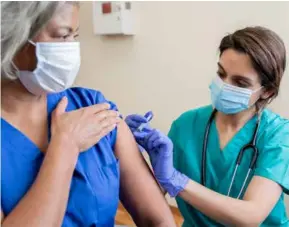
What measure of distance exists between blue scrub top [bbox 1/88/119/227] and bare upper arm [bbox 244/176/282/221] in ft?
1.73

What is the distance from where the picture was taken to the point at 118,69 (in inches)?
124

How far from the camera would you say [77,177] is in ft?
3.55

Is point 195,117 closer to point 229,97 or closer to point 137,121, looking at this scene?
point 229,97

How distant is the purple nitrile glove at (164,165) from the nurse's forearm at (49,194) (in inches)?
17.3

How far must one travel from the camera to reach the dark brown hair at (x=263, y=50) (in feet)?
4.90

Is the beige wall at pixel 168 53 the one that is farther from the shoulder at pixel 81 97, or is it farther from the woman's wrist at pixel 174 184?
the shoulder at pixel 81 97

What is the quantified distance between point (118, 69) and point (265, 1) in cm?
127

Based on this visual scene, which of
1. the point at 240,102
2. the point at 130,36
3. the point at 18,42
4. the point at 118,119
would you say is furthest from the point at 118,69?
the point at 18,42

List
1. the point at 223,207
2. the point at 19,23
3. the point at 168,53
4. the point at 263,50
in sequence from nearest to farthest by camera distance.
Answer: the point at 19,23, the point at 223,207, the point at 263,50, the point at 168,53

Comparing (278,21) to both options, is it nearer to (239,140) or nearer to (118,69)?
(239,140)

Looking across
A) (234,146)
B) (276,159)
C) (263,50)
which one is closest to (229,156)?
(234,146)

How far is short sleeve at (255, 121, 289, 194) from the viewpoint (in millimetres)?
1454

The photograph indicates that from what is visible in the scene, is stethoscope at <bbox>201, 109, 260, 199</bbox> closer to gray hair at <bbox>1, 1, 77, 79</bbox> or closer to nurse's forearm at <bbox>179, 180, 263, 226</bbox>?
nurse's forearm at <bbox>179, 180, 263, 226</bbox>

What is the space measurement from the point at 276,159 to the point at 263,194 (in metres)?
0.14
